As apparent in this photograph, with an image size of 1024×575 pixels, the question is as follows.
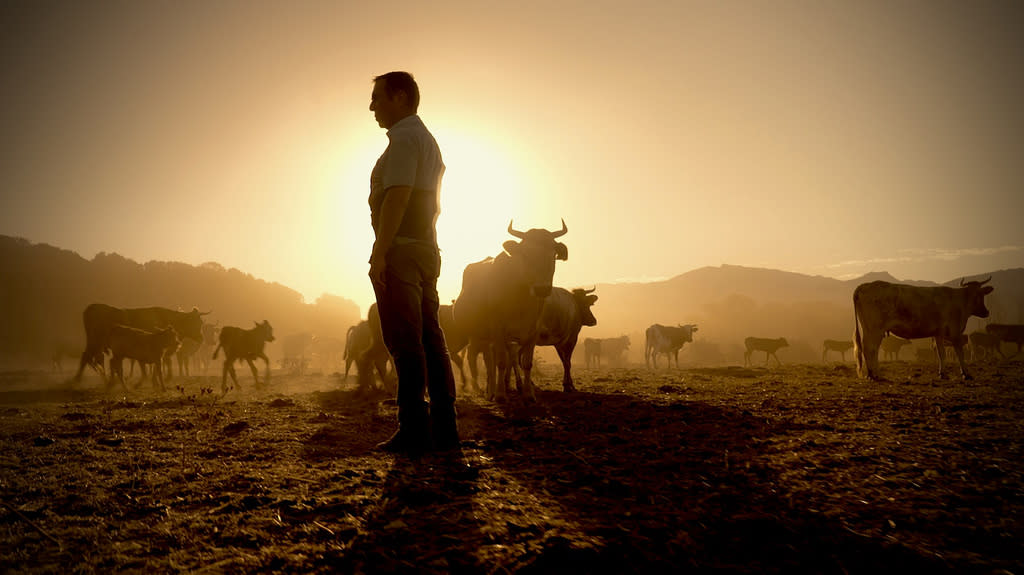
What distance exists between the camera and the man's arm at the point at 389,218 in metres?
3.40

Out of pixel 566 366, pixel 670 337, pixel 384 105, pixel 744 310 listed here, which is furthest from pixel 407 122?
pixel 744 310

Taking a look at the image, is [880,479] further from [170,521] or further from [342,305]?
[342,305]

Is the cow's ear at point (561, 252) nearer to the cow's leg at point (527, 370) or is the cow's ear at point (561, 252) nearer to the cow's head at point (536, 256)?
the cow's head at point (536, 256)

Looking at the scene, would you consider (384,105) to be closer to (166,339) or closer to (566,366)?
(566,366)

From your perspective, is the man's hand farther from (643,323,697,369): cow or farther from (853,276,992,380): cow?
→ (643,323,697,369): cow

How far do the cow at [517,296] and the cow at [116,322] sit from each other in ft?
56.5

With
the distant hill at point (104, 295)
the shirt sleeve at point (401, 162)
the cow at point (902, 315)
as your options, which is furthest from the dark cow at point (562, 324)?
the distant hill at point (104, 295)

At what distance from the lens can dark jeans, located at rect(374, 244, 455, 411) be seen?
3.42 metres

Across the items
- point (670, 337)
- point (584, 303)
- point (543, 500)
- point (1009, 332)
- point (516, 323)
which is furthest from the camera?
point (670, 337)

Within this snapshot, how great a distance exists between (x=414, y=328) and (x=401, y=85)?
83.4 inches

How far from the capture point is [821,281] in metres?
194

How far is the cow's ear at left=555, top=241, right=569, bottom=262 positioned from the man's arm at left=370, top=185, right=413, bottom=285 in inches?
168

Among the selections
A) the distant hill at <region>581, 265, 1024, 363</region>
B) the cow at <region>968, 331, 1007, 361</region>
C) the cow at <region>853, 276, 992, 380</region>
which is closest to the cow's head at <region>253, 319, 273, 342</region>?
the cow at <region>853, 276, 992, 380</region>

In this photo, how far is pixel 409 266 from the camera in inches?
140
